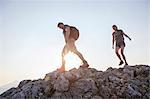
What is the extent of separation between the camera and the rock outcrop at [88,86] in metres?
20.2

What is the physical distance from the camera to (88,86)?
2039cm

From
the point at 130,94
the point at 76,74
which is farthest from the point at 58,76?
the point at 130,94

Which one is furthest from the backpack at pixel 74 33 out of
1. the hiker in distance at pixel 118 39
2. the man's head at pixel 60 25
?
the hiker in distance at pixel 118 39

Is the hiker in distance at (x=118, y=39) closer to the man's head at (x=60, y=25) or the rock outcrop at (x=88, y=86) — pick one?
the rock outcrop at (x=88, y=86)

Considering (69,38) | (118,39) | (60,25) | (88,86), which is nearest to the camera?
(88,86)

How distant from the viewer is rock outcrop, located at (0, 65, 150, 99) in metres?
20.2

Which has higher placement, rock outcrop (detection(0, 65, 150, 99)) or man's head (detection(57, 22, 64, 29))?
man's head (detection(57, 22, 64, 29))

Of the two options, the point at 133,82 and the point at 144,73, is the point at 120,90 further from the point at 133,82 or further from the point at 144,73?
the point at 144,73

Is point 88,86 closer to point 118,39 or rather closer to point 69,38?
point 69,38

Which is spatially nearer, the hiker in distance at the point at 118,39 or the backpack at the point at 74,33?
the backpack at the point at 74,33

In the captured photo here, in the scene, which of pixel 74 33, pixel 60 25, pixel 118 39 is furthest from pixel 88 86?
pixel 118 39

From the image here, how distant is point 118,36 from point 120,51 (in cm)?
105

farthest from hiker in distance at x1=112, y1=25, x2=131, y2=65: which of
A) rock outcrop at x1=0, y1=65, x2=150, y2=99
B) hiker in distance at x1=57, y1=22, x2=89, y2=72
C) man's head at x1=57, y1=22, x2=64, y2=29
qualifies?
man's head at x1=57, y1=22, x2=64, y2=29

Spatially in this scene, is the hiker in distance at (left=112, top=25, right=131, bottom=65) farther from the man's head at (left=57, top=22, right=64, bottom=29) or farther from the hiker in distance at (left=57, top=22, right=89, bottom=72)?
the man's head at (left=57, top=22, right=64, bottom=29)
